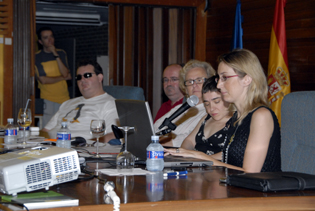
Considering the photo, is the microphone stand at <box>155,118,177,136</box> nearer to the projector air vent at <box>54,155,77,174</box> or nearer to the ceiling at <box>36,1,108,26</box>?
the projector air vent at <box>54,155,77,174</box>

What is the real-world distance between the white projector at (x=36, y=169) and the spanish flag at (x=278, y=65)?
104 inches

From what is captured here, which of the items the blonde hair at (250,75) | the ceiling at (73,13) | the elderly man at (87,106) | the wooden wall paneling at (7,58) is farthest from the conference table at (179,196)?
the ceiling at (73,13)

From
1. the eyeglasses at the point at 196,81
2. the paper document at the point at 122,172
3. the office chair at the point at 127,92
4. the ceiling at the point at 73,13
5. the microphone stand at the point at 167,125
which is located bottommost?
the paper document at the point at 122,172

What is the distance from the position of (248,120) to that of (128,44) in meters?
3.30

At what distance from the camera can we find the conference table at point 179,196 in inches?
41.0

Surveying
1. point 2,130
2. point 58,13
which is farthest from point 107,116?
point 58,13

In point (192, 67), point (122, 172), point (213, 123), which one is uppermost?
point (192, 67)

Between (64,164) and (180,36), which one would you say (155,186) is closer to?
(64,164)

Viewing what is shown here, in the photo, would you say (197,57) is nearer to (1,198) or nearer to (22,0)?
(22,0)

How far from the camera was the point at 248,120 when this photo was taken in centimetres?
181

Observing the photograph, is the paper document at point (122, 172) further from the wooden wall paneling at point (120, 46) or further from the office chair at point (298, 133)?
the wooden wall paneling at point (120, 46)

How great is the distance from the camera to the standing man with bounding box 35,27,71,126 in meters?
5.57

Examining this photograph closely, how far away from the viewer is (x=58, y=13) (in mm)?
6562

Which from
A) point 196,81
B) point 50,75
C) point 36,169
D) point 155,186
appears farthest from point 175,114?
point 50,75
